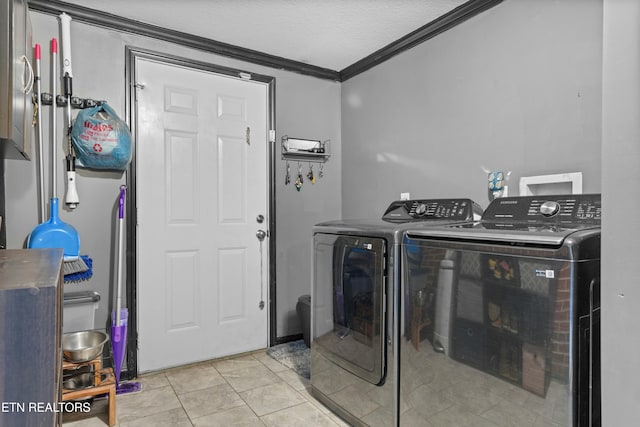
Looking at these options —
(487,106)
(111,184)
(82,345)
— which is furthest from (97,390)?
(487,106)

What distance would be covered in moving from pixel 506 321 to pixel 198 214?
221cm

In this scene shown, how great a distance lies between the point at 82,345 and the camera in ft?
6.95

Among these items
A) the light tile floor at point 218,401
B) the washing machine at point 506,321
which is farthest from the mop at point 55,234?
the washing machine at point 506,321

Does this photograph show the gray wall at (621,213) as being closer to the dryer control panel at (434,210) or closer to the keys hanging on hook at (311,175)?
the dryer control panel at (434,210)

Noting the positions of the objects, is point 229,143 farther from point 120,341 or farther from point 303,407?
point 303,407

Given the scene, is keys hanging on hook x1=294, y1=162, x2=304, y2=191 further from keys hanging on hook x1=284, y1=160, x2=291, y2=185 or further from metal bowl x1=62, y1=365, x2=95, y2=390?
metal bowl x1=62, y1=365, x2=95, y2=390

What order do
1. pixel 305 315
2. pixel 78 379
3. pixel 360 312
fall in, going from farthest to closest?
pixel 305 315, pixel 78 379, pixel 360 312

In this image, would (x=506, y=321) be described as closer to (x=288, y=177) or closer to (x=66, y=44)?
(x=288, y=177)

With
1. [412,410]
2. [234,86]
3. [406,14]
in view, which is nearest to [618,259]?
[412,410]

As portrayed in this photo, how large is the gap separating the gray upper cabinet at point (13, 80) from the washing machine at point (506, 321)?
162 cm

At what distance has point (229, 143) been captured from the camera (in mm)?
2887

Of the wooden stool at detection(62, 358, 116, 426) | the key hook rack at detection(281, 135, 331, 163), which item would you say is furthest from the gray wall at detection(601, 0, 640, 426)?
the key hook rack at detection(281, 135, 331, 163)

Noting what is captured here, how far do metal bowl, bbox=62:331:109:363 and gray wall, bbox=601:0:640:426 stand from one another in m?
2.20

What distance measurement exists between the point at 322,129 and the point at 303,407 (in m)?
2.27
